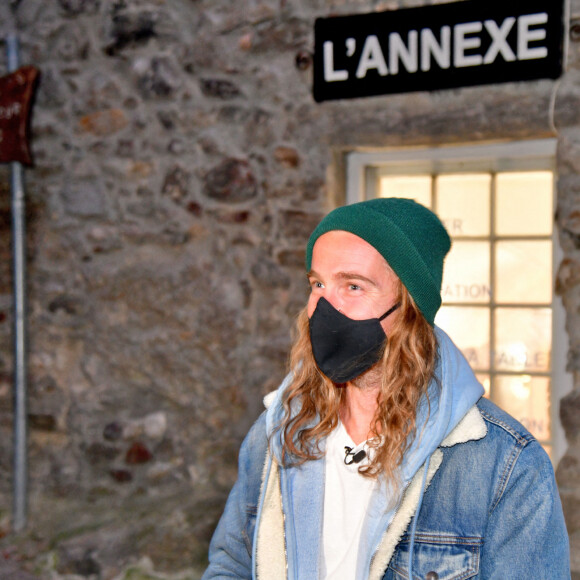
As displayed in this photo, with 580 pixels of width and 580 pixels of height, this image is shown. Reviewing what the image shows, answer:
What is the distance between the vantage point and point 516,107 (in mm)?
3055

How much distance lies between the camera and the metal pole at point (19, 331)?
3.86 metres

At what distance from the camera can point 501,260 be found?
3.30m

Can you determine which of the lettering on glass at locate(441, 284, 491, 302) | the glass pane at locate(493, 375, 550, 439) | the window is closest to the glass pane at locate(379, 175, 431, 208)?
the window

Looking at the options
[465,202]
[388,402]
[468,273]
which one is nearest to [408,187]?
[465,202]

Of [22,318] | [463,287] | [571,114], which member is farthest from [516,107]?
[22,318]

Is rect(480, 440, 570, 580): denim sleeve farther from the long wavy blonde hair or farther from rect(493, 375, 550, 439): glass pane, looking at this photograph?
rect(493, 375, 550, 439): glass pane

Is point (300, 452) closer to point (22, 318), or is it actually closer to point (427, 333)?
point (427, 333)

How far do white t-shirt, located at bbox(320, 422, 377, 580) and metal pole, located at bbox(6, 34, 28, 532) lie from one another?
283 centimetres

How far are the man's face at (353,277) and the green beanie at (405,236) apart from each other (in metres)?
0.02

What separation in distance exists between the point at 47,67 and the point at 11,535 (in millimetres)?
2556

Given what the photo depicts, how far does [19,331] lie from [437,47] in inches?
103

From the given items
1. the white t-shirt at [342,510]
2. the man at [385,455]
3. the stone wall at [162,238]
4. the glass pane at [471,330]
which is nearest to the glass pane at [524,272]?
the glass pane at [471,330]

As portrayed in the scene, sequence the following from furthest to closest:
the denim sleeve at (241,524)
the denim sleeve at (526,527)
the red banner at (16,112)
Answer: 1. the red banner at (16,112)
2. the denim sleeve at (241,524)
3. the denim sleeve at (526,527)

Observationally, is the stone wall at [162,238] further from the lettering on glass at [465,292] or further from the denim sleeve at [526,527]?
the denim sleeve at [526,527]
